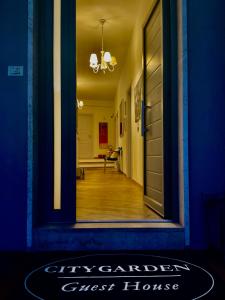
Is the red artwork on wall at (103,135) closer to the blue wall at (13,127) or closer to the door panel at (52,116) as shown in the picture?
the door panel at (52,116)

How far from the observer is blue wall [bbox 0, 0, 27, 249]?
2.87 m

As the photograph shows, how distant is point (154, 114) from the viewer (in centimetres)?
399

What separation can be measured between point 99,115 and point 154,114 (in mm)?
13707

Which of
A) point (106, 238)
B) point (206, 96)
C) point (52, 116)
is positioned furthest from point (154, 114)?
point (106, 238)

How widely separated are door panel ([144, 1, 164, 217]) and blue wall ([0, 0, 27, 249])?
54.9 inches

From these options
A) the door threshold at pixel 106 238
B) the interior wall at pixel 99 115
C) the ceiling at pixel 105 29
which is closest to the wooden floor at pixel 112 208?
the door threshold at pixel 106 238

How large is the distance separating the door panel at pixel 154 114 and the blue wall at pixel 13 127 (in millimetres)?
1395

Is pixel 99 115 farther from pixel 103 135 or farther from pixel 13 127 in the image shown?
pixel 13 127

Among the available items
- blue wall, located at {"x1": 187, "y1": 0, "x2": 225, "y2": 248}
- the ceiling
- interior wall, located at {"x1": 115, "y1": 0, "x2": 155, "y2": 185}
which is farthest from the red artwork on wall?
blue wall, located at {"x1": 187, "y1": 0, "x2": 225, "y2": 248}

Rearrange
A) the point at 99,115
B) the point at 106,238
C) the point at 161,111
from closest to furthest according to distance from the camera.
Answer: the point at 106,238
the point at 161,111
the point at 99,115

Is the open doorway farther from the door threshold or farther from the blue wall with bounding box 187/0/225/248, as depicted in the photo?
the blue wall with bounding box 187/0/225/248

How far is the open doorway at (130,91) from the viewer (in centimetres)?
376

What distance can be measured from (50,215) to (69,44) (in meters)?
1.59

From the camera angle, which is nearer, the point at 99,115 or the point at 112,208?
the point at 112,208
